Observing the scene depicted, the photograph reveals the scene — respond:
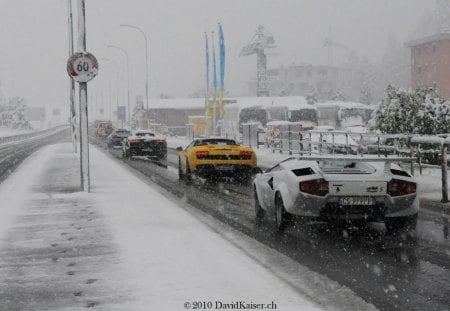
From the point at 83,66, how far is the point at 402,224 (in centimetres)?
789

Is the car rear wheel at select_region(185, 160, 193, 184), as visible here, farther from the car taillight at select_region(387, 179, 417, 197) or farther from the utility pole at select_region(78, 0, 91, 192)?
the car taillight at select_region(387, 179, 417, 197)

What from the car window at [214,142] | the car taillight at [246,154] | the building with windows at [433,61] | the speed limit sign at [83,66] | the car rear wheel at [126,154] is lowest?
the car rear wheel at [126,154]

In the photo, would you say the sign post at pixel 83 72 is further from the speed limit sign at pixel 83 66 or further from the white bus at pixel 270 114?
the white bus at pixel 270 114

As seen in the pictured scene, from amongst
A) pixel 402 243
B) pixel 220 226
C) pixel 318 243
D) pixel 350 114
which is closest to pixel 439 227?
pixel 402 243

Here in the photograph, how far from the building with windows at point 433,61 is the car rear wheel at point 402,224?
63.0m

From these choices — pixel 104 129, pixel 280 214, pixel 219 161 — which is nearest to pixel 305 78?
pixel 104 129

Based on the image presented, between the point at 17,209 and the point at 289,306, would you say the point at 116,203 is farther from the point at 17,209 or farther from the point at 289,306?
the point at 289,306

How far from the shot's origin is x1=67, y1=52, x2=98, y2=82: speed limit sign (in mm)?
14430

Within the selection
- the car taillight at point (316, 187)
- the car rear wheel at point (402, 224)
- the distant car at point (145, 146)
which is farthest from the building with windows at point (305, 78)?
the car taillight at point (316, 187)

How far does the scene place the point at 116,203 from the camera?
13125 mm

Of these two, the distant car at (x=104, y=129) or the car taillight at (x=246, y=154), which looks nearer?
the car taillight at (x=246, y=154)

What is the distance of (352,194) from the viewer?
29.2ft

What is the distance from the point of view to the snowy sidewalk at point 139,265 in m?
5.73

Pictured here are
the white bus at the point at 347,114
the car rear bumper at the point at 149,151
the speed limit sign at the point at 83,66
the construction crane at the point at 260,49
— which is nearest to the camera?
the speed limit sign at the point at 83,66
